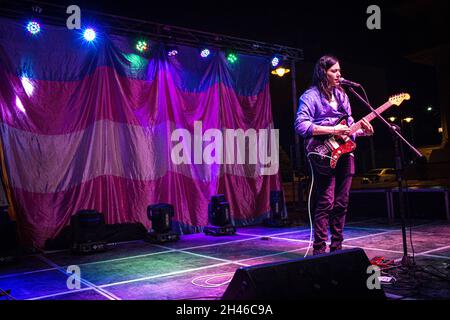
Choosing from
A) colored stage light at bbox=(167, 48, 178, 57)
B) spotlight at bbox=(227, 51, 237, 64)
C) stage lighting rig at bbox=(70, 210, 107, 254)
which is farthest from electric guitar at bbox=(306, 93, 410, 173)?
spotlight at bbox=(227, 51, 237, 64)

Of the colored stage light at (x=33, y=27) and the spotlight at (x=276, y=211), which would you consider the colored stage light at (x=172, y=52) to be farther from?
the spotlight at (x=276, y=211)

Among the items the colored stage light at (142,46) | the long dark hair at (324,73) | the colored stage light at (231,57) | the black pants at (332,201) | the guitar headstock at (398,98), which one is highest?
the colored stage light at (231,57)

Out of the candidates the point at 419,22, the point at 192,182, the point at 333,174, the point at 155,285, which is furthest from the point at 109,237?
the point at 419,22

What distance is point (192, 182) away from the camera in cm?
748

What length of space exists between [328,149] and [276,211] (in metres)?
4.60

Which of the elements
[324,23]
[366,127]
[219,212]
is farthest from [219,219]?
[324,23]

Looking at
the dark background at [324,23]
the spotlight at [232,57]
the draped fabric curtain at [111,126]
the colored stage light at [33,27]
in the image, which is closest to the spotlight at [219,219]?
the draped fabric curtain at [111,126]

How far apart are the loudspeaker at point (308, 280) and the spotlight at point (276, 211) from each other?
5497 millimetres

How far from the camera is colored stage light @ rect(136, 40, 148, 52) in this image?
23.4ft

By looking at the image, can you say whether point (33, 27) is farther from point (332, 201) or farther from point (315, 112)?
point (332, 201)

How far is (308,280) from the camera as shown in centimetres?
196

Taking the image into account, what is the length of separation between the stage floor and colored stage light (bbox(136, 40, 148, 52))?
3.66 meters

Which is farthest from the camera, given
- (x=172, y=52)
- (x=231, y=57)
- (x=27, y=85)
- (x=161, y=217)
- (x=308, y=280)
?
(x=231, y=57)

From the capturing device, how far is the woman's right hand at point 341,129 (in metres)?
3.23
